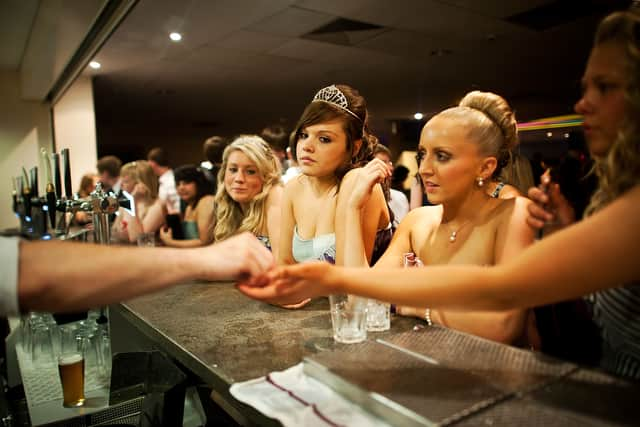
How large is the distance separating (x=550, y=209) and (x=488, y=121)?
1.16 ft

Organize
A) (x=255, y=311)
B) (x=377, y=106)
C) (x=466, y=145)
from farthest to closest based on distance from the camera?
(x=377, y=106)
(x=255, y=311)
(x=466, y=145)

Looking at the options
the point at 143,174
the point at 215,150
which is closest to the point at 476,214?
the point at 215,150

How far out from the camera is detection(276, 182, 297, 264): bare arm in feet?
7.35

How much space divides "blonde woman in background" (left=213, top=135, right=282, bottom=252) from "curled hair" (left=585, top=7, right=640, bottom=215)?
5.96 feet

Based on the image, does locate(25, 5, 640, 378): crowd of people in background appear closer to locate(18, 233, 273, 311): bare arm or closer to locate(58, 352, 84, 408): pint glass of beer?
locate(18, 233, 273, 311): bare arm

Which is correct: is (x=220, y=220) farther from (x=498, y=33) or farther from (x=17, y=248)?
(x=498, y=33)

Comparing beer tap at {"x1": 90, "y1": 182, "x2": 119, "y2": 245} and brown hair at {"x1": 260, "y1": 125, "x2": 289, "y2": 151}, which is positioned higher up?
brown hair at {"x1": 260, "y1": 125, "x2": 289, "y2": 151}

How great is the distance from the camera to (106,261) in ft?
3.38

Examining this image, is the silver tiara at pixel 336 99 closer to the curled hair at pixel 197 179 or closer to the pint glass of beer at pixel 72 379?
the pint glass of beer at pixel 72 379

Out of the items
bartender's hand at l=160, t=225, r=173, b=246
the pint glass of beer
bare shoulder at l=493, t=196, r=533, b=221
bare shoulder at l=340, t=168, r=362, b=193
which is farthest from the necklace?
bartender's hand at l=160, t=225, r=173, b=246

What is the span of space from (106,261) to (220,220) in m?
1.83

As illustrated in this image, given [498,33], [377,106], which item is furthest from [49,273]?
[377,106]

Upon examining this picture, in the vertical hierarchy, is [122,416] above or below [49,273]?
below

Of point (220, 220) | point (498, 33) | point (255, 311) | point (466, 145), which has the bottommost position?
point (255, 311)
